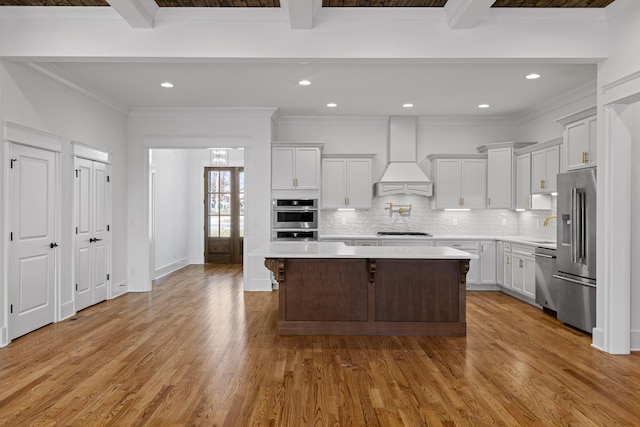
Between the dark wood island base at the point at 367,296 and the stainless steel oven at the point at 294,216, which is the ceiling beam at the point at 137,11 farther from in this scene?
the stainless steel oven at the point at 294,216

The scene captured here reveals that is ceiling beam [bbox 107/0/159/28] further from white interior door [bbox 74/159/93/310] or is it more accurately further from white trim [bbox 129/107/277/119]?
white trim [bbox 129/107/277/119]

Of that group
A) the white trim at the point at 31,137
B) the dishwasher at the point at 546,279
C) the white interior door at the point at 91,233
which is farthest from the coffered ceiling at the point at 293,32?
the dishwasher at the point at 546,279

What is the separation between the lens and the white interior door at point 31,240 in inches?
168

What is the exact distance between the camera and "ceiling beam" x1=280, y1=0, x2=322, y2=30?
3406 mm

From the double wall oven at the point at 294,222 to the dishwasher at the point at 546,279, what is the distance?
3.32m

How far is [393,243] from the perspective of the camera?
6883mm

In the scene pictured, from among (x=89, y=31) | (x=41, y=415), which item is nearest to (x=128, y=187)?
(x=89, y=31)

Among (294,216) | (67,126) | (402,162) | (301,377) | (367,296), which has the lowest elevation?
(301,377)

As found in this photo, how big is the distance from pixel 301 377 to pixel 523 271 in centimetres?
413

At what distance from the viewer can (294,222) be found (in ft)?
22.8

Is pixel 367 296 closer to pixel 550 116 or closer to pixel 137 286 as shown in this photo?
pixel 137 286

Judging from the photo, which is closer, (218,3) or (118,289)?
(218,3)

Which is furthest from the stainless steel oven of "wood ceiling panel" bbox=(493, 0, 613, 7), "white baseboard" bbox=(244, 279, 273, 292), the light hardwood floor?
"wood ceiling panel" bbox=(493, 0, 613, 7)

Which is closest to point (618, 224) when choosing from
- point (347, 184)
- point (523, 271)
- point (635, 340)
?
point (635, 340)
